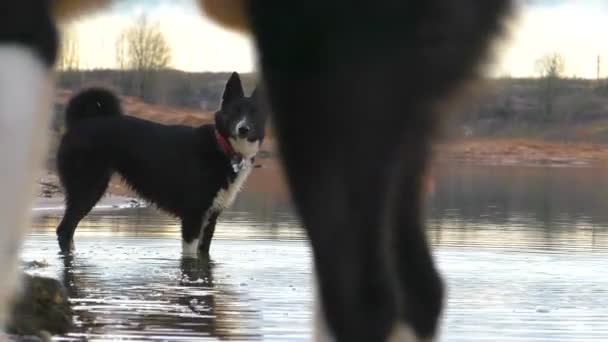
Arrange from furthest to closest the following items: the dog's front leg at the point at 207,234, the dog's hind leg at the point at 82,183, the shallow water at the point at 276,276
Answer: the dog's hind leg at the point at 82,183 → the dog's front leg at the point at 207,234 → the shallow water at the point at 276,276

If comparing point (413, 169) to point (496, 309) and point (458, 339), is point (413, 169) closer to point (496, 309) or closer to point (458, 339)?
point (458, 339)

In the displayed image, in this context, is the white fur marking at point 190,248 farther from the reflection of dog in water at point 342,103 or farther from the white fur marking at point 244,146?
the reflection of dog in water at point 342,103

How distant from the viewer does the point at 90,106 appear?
1395cm

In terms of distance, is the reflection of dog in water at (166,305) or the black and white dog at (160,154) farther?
the black and white dog at (160,154)

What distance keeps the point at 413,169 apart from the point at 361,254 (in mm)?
561

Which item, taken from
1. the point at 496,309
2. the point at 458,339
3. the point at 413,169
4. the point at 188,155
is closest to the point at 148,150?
the point at 188,155

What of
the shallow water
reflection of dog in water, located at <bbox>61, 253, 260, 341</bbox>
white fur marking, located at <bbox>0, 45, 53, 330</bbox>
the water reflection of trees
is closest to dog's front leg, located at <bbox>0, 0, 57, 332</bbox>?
white fur marking, located at <bbox>0, 45, 53, 330</bbox>

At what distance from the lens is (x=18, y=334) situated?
16.7 feet

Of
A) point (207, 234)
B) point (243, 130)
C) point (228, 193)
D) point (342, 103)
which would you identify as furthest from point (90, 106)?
point (342, 103)

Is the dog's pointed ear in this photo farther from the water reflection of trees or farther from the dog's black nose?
the water reflection of trees

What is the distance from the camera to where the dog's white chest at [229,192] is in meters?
13.0

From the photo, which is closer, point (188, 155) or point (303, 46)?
point (303, 46)

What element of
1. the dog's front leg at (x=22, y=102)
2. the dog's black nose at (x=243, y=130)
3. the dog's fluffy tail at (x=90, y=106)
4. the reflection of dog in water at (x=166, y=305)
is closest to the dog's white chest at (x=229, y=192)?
the dog's black nose at (x=243, y=130)

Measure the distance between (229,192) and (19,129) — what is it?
10.9 metres
